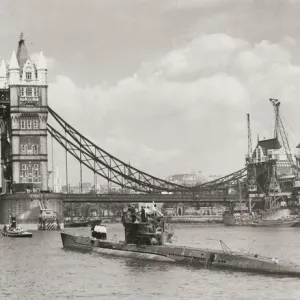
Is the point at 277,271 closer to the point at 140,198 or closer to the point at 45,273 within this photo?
the point at 45,273

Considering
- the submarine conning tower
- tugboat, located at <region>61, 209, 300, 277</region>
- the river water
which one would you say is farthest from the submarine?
the submarine conning tower

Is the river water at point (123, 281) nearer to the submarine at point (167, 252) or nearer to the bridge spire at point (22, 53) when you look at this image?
the submarine at point (167, 252)

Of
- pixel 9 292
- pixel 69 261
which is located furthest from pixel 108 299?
pixel 69 261

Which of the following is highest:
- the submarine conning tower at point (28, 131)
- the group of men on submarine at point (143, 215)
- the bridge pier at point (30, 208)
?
the submarine conning tower at point (28, 131)

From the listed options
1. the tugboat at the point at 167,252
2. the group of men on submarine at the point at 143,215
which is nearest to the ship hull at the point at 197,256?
the tugboat at the point at 167,252

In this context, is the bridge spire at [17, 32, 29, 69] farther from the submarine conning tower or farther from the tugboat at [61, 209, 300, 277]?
the tugboat at [61, 209, 300, 277]

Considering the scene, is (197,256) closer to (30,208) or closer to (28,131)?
(30,208)

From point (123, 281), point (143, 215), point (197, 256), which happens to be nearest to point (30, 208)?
point (143, 215)
